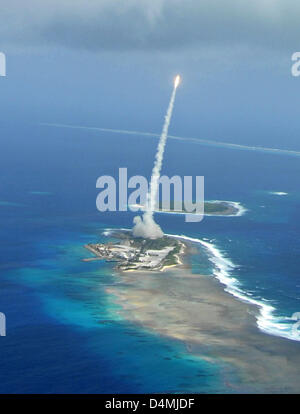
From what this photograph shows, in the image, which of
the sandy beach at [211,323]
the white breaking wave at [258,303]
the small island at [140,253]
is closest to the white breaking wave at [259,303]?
the white breaking wave at [258,303]

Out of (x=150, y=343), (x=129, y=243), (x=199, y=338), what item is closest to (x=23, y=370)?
(x=150, y=343)

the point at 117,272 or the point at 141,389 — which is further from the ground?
the point at 117,272

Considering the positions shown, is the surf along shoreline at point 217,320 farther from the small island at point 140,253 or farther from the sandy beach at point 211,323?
the small island at point 140,253

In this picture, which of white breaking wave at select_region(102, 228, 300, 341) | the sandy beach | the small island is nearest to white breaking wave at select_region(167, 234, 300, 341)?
white breaking wave at select_region(102, 228, 300, 341)

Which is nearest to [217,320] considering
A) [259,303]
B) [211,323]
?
[211,323]

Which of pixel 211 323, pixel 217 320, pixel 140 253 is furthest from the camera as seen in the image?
pixel 140 253

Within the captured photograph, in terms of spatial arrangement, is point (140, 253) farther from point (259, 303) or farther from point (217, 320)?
point (217, 320)
